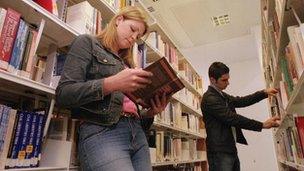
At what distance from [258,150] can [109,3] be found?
15.3 feet

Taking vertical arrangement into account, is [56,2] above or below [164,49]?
below

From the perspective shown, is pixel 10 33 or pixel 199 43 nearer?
pixel 10 33

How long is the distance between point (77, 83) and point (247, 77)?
18.2ft

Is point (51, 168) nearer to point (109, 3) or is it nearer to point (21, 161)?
point (21, 161)

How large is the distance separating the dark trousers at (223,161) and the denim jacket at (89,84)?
156 centimetres

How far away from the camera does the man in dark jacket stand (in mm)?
2342

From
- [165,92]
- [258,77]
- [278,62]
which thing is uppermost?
[258,77]

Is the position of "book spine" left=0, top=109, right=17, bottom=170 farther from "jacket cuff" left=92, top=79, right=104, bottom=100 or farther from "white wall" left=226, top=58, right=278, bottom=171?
"white wall" left=226, top=58, right=278, bottom=171

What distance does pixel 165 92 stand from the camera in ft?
4.42

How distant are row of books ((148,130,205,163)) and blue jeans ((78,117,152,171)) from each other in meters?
1.17

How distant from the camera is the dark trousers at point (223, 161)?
236 centimetres

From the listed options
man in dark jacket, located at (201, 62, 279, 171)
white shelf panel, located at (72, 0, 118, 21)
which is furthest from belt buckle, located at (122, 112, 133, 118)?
man in dark jacket, located at (201, 62, 279, 171)

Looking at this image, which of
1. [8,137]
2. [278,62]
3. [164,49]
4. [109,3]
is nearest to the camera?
[8,137]

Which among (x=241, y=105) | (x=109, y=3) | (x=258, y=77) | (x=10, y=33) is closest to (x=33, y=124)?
(x=10, y=33)
